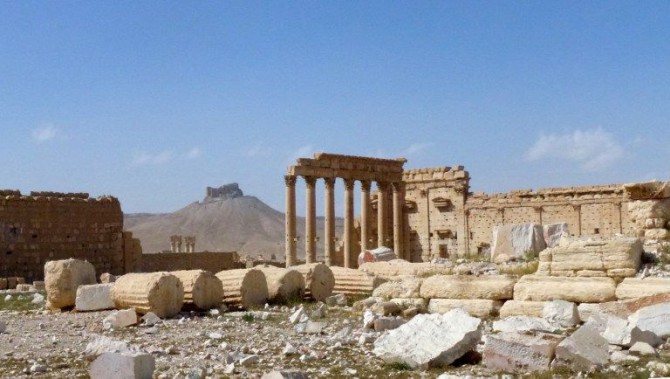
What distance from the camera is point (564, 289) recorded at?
13609 mm

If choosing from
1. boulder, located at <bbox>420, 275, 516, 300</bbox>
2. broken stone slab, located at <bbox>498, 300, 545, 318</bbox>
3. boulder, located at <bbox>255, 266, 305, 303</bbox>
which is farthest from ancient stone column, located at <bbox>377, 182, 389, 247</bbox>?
broken stone slab, located at <bbox>498, 300, 545, 318</bbox>

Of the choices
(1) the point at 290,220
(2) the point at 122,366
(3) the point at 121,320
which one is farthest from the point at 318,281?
(1) the point at 290,220

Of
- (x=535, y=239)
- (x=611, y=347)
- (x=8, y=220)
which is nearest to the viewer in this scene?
(x=611, y=347)

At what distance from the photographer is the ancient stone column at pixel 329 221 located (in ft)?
118

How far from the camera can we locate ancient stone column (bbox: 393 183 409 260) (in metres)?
39.2

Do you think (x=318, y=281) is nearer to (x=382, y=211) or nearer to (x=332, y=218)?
(x=332, y=218)

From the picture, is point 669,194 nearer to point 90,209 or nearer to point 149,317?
point 149,317

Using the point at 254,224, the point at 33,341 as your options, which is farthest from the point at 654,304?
the point at 254,224

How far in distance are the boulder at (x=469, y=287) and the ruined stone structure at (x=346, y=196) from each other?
1884cm

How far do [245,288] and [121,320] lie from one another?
3.24m

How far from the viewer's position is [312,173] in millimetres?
35375

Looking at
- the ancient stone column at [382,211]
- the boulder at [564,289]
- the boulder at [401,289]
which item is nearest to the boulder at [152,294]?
the boulder at [401,289]

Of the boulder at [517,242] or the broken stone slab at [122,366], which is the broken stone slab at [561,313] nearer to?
the broken stone slab at [122,366]

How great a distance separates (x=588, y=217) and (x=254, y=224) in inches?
3449
